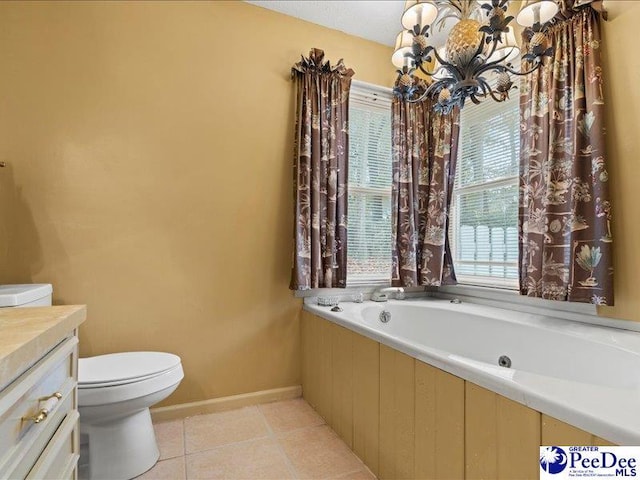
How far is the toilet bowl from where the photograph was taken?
1.42m

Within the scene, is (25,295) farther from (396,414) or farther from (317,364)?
(396,414)

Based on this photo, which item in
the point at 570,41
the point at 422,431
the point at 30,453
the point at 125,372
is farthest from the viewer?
the point at 570,41

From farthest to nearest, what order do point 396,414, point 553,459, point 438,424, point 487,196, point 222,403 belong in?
point 487,196, point 222,403, point 396,414, point 438,424, point 553,459

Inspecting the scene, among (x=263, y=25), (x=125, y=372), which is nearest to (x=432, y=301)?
(x=125, y=372)

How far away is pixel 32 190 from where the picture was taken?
1798 millimetres

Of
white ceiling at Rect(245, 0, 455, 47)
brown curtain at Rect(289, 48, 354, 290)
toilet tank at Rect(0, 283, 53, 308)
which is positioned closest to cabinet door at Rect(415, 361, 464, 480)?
brown curtain at Rect(289, 48, 354, 290)

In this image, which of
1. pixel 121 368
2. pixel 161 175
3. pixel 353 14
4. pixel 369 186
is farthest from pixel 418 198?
pixel 121 368

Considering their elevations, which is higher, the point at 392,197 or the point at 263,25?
the point at 263,25

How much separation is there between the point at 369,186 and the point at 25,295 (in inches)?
82.9

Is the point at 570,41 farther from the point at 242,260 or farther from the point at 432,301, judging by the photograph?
the point at 242,260

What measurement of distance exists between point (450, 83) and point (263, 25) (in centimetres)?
138

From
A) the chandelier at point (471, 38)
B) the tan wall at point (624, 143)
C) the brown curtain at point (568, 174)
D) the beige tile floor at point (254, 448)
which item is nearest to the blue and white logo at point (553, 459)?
the beige tile floor at point (254, 448)

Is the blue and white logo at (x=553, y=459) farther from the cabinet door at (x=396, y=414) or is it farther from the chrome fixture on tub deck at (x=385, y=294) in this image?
the chrome fixture on tub deck at (x=385, y=294)

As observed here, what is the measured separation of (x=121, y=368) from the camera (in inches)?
64.5
